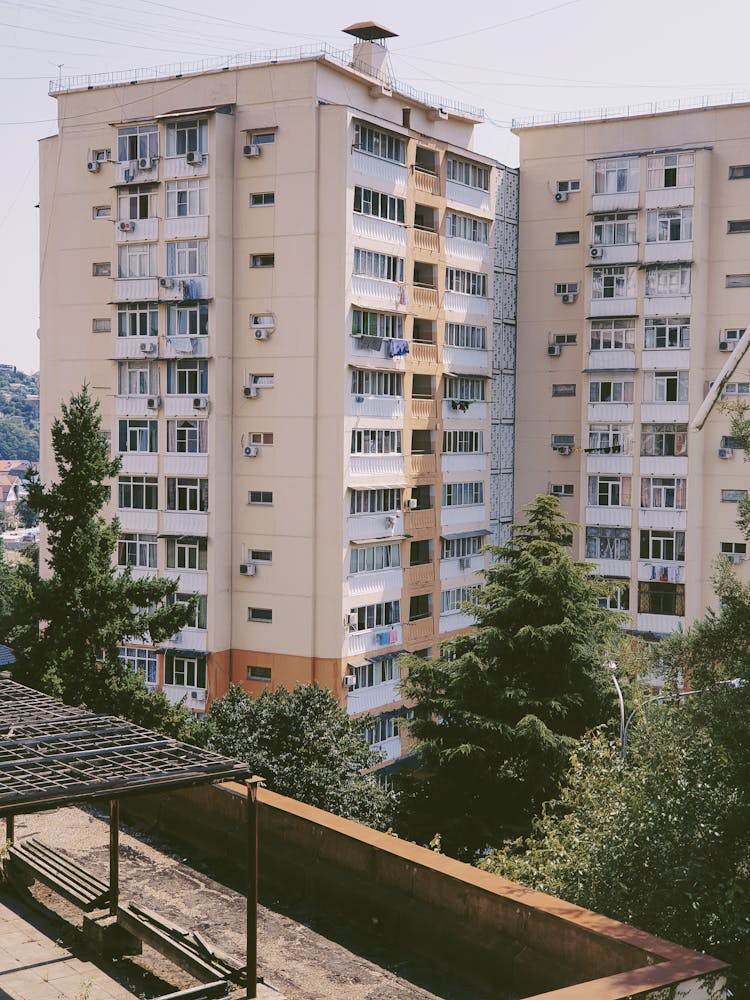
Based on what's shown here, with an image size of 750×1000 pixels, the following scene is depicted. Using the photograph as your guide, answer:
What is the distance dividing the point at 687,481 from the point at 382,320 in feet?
42.6

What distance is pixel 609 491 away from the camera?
4784 cm

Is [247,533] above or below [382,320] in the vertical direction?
below

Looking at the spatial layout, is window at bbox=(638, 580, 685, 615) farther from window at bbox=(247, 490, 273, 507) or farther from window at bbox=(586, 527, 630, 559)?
window at bbox=(247, 490, 273, 507)

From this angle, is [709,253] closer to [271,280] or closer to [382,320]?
[382,320]

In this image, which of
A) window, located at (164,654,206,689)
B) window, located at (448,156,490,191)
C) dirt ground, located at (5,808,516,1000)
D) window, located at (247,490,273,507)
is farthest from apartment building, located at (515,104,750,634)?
dirt ground, located at (5,808,516,1000)

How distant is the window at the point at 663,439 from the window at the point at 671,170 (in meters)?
8.64

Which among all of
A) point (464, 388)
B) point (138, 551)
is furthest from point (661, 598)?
point (138, 551)

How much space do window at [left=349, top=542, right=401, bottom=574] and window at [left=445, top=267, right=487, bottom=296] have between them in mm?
9948

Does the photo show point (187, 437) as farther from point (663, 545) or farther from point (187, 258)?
point (663, 545)

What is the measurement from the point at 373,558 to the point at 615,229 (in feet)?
51.1

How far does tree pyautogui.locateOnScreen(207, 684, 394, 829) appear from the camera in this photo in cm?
2473

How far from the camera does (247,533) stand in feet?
137

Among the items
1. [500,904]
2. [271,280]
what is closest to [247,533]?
[271,280]

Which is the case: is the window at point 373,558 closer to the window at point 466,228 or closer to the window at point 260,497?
the window at point 260,497
